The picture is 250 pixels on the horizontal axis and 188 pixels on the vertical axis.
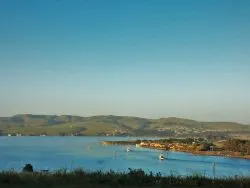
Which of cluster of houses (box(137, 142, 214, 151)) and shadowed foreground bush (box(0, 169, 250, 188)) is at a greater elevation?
shadowed foreground bush (box(0, 169, 250, 188))

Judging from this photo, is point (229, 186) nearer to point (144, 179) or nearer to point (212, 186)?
point (212, 186)

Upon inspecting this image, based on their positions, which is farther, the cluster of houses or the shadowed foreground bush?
the cluster of houses

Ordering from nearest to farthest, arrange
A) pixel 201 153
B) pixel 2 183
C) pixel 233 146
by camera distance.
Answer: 1. pixel 2 183
2. pixel 201 153
3. pixel 233 146

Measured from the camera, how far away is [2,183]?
37.3 ft

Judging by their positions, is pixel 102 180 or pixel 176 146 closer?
pixel 102 180

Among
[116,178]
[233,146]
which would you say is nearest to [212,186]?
[116,178]

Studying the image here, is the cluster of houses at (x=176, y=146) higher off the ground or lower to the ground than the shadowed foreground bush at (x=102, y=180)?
lower

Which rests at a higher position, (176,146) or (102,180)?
(102,180)

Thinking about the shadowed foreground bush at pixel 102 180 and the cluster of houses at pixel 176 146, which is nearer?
the shadowed foreground bush at pixel 102 180

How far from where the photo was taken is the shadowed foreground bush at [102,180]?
38.5 feet

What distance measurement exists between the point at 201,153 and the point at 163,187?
5773 inches

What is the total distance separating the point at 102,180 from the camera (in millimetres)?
12539

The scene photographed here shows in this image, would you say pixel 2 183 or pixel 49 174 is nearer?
pixel 2 183

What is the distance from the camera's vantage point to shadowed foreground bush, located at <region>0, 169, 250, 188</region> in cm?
1174
